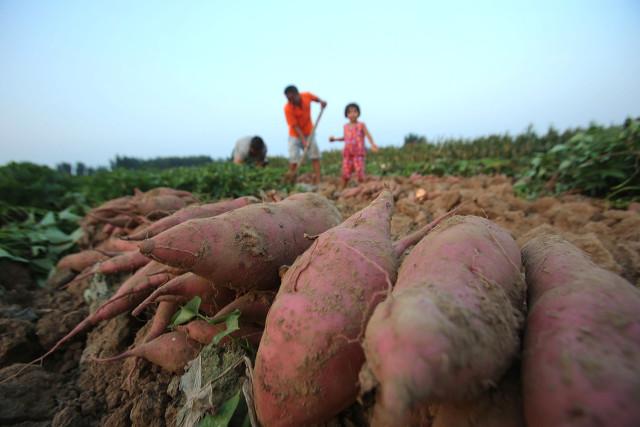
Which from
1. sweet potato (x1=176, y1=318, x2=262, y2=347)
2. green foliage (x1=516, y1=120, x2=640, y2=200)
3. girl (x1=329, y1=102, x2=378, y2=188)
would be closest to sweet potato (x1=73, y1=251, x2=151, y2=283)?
sweet potato (x1=176, y1=318, x2=262, y2=347)

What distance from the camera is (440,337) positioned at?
0.55 meters

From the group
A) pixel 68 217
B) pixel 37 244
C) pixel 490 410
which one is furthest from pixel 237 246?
pixel 68 217

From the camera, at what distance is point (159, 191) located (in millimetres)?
3135

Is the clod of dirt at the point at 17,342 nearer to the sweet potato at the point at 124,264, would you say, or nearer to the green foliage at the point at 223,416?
the sweet potato at the point at 124,264

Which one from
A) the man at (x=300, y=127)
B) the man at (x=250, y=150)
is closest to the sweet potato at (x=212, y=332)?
the man at (x=300, y=127)

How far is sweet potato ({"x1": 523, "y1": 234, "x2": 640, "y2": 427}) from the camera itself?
52 centimetres

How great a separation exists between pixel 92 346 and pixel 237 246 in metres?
1.01

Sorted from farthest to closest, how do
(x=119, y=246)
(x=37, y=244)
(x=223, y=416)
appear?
1. (x=37, y=244)
2. (x=119, y=246)
3. (x=223, y=416)

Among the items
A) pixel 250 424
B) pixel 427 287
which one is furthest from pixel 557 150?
pixel 250 424

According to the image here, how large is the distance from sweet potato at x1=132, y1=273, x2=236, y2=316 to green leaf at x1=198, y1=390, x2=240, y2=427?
446 millimetres

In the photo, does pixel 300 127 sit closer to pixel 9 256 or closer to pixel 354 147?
pixel 354 147

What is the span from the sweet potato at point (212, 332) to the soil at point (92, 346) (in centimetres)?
21

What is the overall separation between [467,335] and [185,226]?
0.96 meters

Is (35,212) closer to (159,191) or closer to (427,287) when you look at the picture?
(159,191)
